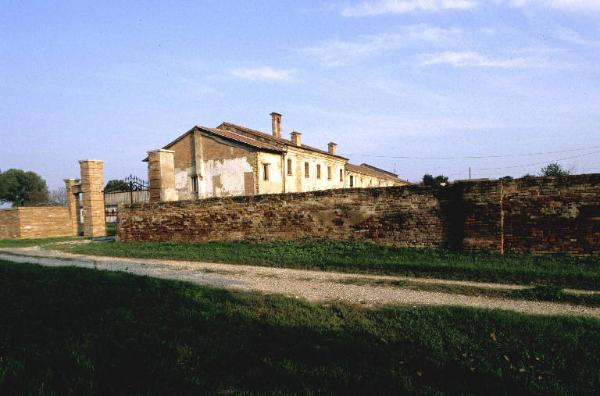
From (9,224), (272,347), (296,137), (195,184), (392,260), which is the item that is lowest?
(392,260)

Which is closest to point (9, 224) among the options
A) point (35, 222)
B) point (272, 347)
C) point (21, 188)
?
point (35, 222)

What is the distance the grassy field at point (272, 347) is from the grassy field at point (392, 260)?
2.78 metres

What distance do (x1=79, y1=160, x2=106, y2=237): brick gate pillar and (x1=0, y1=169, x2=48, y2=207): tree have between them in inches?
1357

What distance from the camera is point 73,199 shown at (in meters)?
20.4

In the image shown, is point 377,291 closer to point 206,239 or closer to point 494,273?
point 494,273

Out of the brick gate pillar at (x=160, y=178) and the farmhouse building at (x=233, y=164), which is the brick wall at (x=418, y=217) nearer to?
the brick gate pillar at (x=160, y=178)

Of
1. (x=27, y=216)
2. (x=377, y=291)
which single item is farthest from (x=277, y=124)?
(x=377, y=291)

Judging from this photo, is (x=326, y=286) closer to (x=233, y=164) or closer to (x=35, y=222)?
(x=233, y=164)

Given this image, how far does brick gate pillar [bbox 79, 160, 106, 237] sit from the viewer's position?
18141mm

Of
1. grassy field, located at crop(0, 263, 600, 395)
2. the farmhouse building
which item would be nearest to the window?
the farmhouse building

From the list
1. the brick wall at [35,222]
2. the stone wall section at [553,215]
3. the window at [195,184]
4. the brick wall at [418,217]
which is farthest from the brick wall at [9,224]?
the stone wall section at [553,215]

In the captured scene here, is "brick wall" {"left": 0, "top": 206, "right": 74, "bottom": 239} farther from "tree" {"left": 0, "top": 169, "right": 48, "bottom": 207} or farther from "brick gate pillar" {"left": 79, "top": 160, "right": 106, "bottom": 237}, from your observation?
"tree" {"left": 0, "top": 169, "right": 48, "bottom": 207}

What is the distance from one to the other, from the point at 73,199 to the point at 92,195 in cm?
328

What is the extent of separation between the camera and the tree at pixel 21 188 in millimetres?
45281
